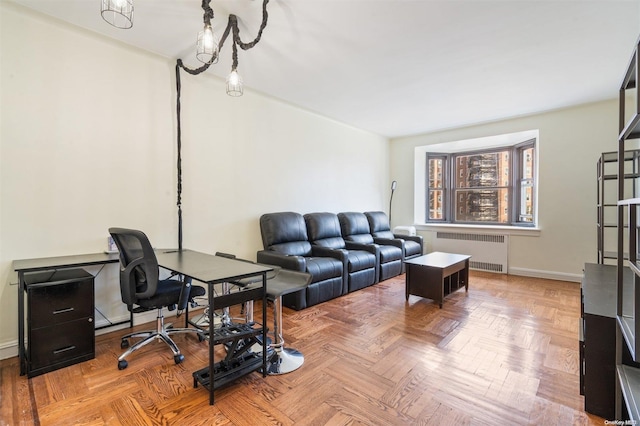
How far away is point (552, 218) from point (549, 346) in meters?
2.94

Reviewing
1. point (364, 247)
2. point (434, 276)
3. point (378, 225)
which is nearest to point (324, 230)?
point (364, 247)

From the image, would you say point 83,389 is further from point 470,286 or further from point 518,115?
point 518,115

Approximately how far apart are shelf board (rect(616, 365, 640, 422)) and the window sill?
3.95 meters

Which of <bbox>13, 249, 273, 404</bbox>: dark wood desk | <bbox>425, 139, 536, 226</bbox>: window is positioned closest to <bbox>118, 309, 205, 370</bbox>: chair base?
<bbox>13, 249, 273, 404</bbox>: dark wood desk

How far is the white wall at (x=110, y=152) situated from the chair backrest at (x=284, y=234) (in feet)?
0.70

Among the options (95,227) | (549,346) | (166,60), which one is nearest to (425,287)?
(549,346)

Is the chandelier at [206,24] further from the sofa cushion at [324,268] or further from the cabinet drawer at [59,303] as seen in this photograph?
the sofa cushion at [324,268]

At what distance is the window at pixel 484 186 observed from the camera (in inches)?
208

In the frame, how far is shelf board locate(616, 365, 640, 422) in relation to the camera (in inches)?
41.6

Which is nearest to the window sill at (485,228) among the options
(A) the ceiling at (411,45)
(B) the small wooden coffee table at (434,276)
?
(B) the small wooden coffee table at (434,276)

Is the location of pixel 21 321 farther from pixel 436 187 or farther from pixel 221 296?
pixel 436 187

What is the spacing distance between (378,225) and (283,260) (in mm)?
2627

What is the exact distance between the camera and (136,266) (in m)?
2.15

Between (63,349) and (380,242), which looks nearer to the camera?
(63,349)
